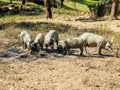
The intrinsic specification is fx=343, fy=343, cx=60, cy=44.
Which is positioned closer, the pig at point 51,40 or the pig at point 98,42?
the pig at point 98,42

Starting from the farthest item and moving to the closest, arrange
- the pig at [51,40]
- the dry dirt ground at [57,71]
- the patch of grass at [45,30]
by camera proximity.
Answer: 1. the patch of grass at [45,30]
2. the pig at [51,40]
3. the dry dirt ground at [57,71]

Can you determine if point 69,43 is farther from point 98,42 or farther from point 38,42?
point 38,42

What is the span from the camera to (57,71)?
11914 millimetres

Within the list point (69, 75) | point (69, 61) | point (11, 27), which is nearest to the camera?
point (69, 75)

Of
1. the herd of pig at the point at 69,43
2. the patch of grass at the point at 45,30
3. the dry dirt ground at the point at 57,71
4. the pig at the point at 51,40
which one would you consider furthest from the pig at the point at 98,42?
the patch of grass at the point at 45,30

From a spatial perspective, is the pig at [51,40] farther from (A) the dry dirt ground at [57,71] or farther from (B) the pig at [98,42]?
(B) the pig at [98,42]

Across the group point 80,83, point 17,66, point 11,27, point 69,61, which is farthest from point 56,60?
point 11,27

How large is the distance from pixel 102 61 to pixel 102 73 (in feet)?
5.11

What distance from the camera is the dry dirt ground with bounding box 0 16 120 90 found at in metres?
10.5

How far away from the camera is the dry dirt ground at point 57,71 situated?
34.6 ft

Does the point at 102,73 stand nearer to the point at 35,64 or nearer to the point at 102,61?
the point at 102,61

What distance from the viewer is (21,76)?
37.2 ft

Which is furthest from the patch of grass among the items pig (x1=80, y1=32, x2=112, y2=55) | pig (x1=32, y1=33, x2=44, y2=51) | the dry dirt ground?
pig (x1=80, y1=32, x2=112, y2=55)

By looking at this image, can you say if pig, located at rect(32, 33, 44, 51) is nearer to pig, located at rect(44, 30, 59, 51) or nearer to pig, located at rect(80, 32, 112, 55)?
pig, located at rect(44, 30, 59, 51)
